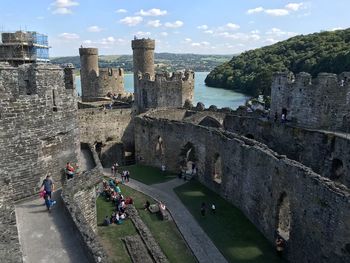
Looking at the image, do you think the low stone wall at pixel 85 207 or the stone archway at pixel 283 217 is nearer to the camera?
the low stone wall at pixel 85 207

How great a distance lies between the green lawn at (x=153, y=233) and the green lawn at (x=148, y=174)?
4271 mm

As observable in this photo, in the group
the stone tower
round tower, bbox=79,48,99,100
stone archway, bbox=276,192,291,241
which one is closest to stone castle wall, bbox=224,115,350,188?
stone archway, bbox=276,192,291,241

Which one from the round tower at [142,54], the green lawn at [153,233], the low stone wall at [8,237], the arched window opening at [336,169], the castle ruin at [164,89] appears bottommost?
the green lawn at [153,233]

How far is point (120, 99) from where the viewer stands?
41.2 metres

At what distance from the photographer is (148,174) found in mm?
27094

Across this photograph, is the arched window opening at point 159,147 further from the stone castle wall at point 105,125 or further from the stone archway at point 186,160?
the stone castle wall at point 105,125

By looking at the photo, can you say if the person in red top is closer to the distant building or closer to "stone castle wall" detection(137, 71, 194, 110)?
the distant building

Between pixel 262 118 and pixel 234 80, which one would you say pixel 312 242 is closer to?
pixel 262 118

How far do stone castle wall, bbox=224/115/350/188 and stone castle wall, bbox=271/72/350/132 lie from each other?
153 centimetres

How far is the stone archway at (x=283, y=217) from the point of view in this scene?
54.3 ft

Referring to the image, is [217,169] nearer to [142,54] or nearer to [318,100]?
[318,100]

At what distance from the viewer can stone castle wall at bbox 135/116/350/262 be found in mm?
12938

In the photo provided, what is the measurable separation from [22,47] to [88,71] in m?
14.5

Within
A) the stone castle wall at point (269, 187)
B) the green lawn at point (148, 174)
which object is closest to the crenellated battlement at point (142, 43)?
the stone castle wall at point (269, 187)
